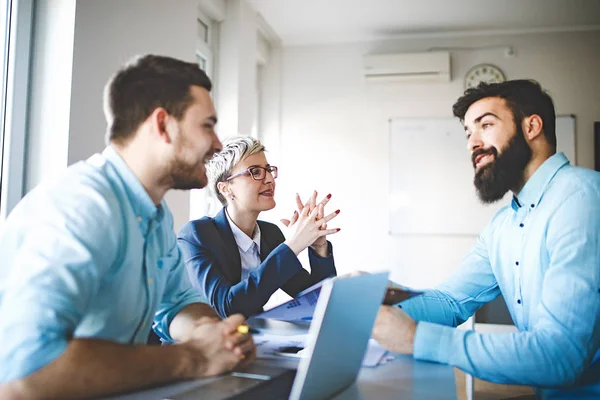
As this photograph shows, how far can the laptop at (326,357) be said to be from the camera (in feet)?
2.55

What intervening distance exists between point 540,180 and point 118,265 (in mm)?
1147

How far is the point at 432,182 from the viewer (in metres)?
4.68

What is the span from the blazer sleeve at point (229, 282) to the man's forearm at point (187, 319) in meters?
0.40

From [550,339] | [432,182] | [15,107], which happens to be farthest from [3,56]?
[432,182]

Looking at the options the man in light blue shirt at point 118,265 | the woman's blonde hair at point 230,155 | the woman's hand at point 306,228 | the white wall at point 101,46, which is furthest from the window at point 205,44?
the man in light blue shirt at point 118,265

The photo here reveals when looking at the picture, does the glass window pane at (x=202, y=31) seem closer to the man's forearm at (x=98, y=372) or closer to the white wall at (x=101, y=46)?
the white wall at (x=101, y=46)

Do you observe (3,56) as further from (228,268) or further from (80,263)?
(80,263)

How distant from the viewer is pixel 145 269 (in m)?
1.06

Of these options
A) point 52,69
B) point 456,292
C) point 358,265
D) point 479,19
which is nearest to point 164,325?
point 456,292

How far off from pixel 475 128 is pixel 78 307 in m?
1.28

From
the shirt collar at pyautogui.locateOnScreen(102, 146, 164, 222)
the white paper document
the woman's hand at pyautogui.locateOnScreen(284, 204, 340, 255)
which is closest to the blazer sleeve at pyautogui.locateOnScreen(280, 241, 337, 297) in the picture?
the woman's hand at pyautogui.locateOnScreen(284, 204, 340, 255)

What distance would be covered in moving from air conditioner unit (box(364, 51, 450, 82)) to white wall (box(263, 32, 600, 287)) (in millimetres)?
110

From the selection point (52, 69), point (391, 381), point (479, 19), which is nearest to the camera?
point (391, 381)

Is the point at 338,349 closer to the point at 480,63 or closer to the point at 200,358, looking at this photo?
the point at 200,358
